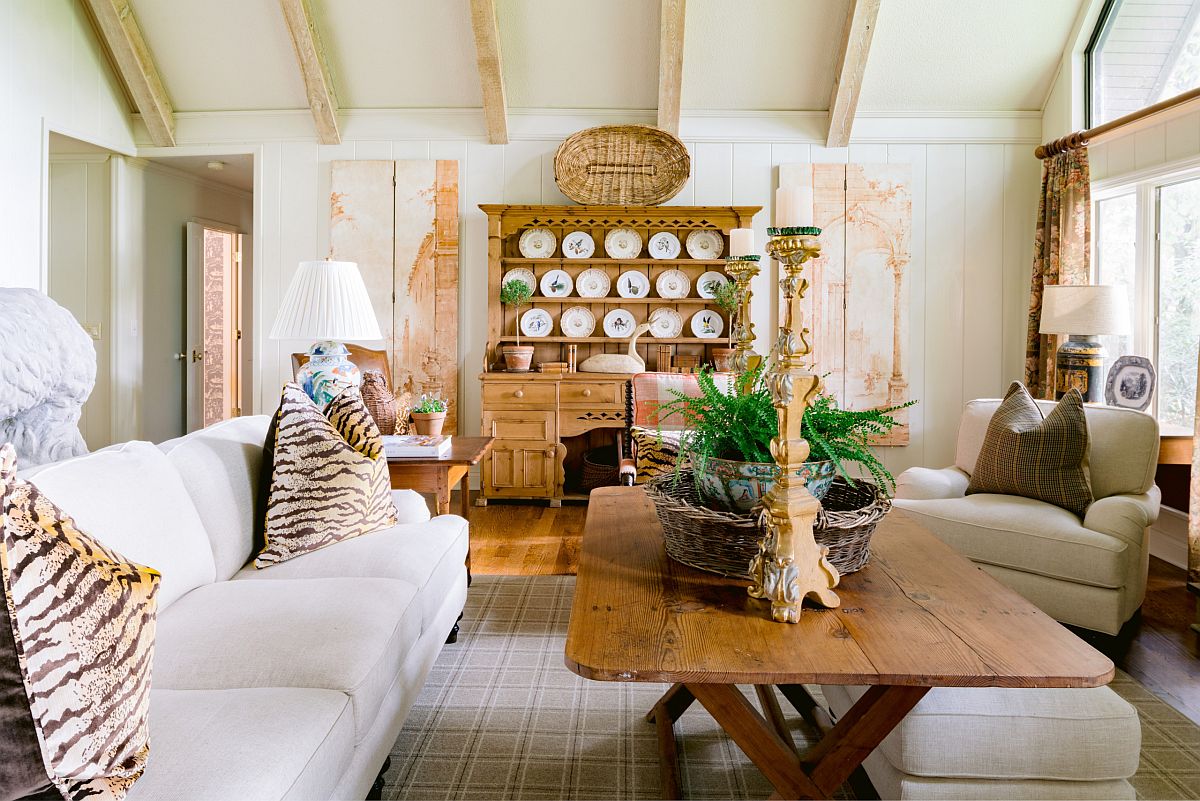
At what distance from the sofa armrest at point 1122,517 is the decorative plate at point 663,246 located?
118 inches

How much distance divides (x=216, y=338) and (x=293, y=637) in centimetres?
612

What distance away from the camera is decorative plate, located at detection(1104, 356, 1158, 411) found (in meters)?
3.72

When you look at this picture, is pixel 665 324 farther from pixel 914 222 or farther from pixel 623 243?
pixel 914 222

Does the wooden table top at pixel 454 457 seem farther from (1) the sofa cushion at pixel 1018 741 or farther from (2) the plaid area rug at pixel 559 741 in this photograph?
(1) the sofa cushion at pixel 1018 741

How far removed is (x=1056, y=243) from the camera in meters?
4.60

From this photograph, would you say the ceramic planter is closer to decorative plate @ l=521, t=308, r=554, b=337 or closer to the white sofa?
the white sofa

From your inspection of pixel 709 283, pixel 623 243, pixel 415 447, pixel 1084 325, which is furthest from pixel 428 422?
pixel 1084 325

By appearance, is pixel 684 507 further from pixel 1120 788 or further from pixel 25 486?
pixel 25 486

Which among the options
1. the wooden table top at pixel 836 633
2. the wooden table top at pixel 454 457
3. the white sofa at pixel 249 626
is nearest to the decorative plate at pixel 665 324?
the wooden table top at pixel 454 457

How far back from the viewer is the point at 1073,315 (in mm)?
3781

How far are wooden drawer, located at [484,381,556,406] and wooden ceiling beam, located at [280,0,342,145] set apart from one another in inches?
77.8

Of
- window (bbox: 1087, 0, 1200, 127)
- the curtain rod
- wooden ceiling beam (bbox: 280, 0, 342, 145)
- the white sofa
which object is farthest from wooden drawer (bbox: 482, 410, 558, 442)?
window (bbox: 1087, 0, 1200, 127)

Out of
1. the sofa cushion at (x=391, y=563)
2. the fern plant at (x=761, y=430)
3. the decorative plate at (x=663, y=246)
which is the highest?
→ the decorative plate at (x=663, y=246)

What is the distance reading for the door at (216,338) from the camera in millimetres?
6203
